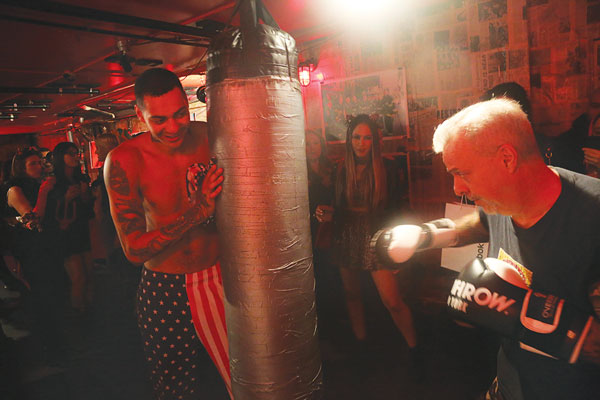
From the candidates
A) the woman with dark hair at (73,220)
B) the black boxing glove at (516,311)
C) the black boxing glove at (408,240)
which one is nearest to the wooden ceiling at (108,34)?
the woman with dark hair at (73,220)

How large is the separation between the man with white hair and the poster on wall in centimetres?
284

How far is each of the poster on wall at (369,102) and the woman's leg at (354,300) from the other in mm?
1840

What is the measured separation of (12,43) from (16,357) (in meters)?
3.31

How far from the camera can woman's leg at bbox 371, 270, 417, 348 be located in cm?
272

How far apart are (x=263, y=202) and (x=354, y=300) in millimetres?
2133

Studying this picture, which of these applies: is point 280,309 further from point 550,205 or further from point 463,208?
point 463,208

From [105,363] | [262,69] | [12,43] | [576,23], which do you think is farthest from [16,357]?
[576,23]

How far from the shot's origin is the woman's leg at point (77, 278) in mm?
4129

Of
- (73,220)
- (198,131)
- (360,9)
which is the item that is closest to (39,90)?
(73,220)

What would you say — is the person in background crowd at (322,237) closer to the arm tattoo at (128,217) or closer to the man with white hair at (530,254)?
the arm tattoo at (128,217)

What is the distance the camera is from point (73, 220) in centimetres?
402

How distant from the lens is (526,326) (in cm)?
110

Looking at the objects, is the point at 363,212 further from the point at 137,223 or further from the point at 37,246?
the point at 37,246

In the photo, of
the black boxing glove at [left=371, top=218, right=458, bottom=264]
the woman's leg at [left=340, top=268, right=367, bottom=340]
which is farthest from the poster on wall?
the black boxing glove at [left=371, top=218, right=458, bottom=264]
